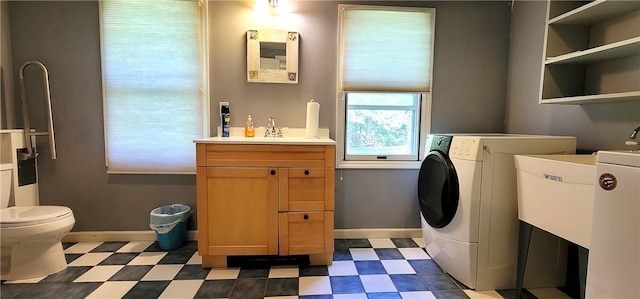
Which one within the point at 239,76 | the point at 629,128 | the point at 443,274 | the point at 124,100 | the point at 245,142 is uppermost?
the point at 239,76

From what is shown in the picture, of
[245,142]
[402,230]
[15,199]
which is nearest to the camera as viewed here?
[245,142]

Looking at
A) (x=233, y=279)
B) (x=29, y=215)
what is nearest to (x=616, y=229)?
(x=233, y=279)

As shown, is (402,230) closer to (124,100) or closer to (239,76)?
(239,76)

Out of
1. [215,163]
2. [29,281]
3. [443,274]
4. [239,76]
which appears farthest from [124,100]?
[443,274]

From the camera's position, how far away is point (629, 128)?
159cm

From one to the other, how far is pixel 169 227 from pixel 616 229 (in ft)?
8.28

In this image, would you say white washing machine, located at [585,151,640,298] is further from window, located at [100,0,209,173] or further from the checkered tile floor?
window, located at [100,0,209,173]

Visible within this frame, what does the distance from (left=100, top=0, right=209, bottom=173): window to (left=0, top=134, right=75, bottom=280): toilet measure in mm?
582

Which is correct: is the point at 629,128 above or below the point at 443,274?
above

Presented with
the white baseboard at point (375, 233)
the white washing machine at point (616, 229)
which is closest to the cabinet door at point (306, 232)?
the white baseboard at point (375, 233)

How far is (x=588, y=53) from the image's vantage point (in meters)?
1.52

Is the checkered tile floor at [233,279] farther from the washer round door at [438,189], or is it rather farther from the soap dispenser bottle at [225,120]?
the soap dispenser bottle at [225,120]

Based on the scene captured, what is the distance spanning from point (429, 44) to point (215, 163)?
195cm

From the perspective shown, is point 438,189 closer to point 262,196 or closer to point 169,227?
point 262,196
